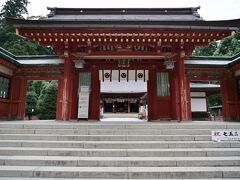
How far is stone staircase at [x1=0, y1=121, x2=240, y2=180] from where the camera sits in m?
4.64

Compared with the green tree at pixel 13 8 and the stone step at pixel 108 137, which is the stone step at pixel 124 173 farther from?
the green tree at pixel 13 8

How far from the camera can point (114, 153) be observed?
5.60 m

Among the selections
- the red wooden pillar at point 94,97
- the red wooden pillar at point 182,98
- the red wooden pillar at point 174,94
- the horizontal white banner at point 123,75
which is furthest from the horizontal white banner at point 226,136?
the red wooden pillar at point 94,97

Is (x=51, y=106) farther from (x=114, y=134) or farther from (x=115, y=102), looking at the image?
(x=115, y=102)

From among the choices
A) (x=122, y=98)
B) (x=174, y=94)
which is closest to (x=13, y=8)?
(x=122, y=98)

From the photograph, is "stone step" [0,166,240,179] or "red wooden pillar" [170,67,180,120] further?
"red wooden pillar" [170,67,180,120]

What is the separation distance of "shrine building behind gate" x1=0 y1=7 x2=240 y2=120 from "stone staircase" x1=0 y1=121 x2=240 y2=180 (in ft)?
8.61

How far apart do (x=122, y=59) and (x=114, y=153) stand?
6071mm

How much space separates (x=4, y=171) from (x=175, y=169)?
4128mm

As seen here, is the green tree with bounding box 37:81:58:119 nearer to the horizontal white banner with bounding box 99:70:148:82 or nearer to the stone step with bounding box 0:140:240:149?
the horizontal white banner with bounding box 99:70:148:82

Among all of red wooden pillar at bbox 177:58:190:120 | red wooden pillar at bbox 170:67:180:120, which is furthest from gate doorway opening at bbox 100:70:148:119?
red wooden pillar at bbox 177:58:190:120

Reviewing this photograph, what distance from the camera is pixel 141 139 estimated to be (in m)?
6.48

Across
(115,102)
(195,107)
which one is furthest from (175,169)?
(115,102)

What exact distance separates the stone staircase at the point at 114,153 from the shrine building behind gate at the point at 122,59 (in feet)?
8.61
